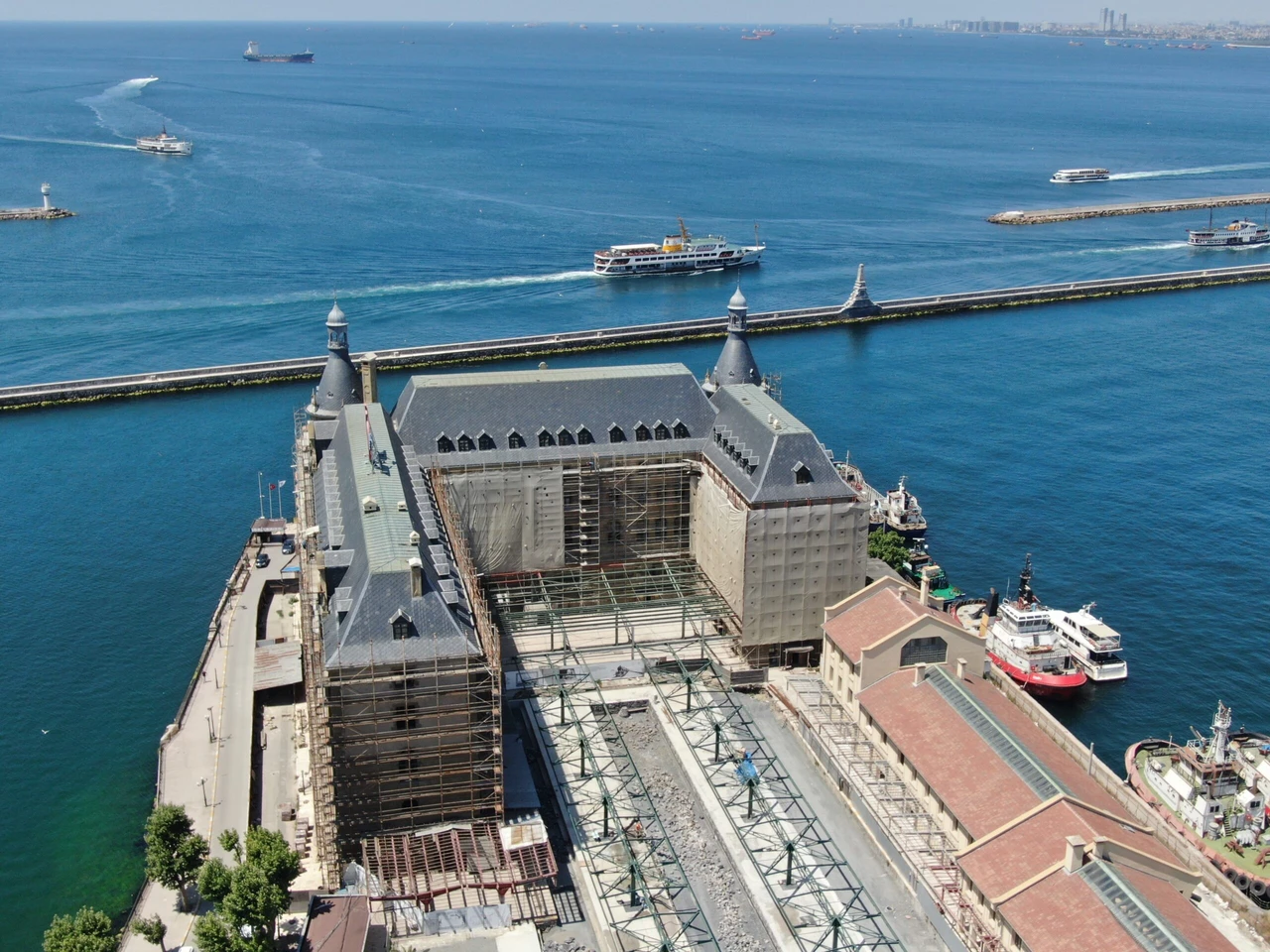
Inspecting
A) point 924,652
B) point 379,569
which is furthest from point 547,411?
point 924,652

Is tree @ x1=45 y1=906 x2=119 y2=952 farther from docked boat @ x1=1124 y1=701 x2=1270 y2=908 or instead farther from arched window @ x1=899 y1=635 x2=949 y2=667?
docked boat @ x1=1124 y1=701 x2=1270 y2=908

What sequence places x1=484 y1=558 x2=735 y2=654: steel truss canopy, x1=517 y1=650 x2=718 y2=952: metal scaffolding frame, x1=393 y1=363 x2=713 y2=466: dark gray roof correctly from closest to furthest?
x1=517 y1=650 x2=718 y2=952: metal scaffolding frame → x1=484 y1=558 x2=735 y2=654: steel truss canopy → x1=393 y1=363 x2=713 y2=466: dark gray roof

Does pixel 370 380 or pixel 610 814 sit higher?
pixel 370 380

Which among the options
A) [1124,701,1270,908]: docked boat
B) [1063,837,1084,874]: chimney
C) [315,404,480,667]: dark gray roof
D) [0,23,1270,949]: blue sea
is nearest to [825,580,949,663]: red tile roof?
[1124,701,1270,908]: docked boat

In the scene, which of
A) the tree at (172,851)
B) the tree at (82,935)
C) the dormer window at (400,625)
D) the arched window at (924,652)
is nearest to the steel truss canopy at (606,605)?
the arched window at (924,652)

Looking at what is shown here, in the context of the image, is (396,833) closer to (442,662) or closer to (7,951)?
(442,662)

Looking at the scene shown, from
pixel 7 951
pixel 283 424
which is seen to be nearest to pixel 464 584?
pixel 7 951

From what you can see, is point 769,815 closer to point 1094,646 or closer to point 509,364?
point 1094,646
